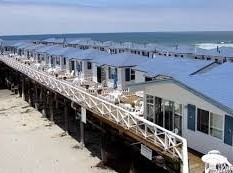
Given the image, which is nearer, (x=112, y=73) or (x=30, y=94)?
(x=112, y=73)

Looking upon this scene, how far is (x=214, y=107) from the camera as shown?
1277 centimetres

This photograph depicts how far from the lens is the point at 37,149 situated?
75.2 feet

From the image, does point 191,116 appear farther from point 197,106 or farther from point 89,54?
point 89,54

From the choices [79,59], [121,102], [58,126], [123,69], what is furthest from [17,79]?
[121,102]

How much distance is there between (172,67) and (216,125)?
667cm

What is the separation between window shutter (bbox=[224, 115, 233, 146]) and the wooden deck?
1.13 m

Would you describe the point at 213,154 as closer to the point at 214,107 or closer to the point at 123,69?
the point at 214,107

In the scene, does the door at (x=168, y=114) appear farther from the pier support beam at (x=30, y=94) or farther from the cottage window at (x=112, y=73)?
the pier support beam at (x=30, y=94)

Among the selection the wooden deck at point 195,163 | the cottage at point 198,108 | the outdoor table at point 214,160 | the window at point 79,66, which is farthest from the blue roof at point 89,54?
the outdoor table at point 214,160

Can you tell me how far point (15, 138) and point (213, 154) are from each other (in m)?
17.3

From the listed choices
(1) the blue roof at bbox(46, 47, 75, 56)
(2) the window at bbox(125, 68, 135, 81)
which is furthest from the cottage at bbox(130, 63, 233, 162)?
(1) the blue roof at bbox(46, 47, 75, 56)

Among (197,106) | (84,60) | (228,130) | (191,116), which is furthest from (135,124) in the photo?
(84,60)

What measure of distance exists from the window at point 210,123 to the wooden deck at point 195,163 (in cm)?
91

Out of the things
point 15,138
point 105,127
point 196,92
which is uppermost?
point 196,92
